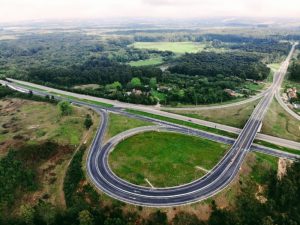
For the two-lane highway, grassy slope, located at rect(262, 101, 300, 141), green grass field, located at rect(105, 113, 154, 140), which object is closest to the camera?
the two-lane highway

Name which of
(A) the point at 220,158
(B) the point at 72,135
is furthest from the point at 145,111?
(A) the point at 220,158

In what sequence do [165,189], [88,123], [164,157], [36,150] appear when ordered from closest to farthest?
[165,189]
[164,157]
[36,150]
[88,123]

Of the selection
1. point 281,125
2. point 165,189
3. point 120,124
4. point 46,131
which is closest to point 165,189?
point 165,189

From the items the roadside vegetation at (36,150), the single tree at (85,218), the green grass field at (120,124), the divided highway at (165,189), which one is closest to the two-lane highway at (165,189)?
the divided highway at (165,189)

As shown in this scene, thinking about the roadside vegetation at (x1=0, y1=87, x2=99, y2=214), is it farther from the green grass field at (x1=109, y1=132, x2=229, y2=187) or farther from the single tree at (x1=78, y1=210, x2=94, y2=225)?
the green grass field at (x1=109, y1=132, x2=229, y2=187)

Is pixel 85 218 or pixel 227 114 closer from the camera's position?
pixel 85 218

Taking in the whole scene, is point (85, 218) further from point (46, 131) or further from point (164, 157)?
point (46, 131)

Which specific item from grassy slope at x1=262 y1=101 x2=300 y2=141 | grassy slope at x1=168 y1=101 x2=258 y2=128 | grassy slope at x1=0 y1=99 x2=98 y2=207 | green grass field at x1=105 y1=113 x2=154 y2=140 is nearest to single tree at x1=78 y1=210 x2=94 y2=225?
grassy slope at x1=0 y1=99 x2=98 y2=207
